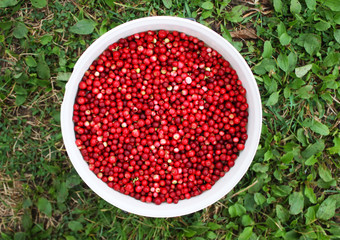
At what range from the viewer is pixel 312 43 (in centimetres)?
363

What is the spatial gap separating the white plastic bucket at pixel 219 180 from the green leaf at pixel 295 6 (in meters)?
1.07

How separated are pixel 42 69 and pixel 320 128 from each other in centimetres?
336

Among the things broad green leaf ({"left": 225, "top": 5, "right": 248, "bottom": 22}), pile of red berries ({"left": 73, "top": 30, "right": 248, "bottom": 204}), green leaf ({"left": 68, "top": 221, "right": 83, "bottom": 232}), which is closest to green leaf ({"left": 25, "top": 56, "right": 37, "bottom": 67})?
pile of red berries ({"left": 73, "top": 30, "right": 248, "bottom": 204})

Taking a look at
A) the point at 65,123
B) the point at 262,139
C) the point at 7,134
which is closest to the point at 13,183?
the point at 7,134

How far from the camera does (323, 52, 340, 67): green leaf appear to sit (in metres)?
3.59

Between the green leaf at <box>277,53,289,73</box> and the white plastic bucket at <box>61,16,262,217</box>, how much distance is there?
2.14 ft

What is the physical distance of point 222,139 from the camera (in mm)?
3414

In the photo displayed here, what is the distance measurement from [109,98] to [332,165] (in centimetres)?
281

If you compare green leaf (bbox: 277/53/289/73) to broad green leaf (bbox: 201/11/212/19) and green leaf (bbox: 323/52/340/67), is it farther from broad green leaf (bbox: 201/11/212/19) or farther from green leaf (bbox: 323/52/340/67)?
broad green leaf (bbox: 201/11/212/19)

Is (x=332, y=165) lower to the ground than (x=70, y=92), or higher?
lower

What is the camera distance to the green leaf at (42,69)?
11.8 feet

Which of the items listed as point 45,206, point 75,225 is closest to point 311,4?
point 75,225

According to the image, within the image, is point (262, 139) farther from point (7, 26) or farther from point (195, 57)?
point (7, 26)

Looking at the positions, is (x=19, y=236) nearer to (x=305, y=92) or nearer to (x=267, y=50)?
(x=267, y=50)
